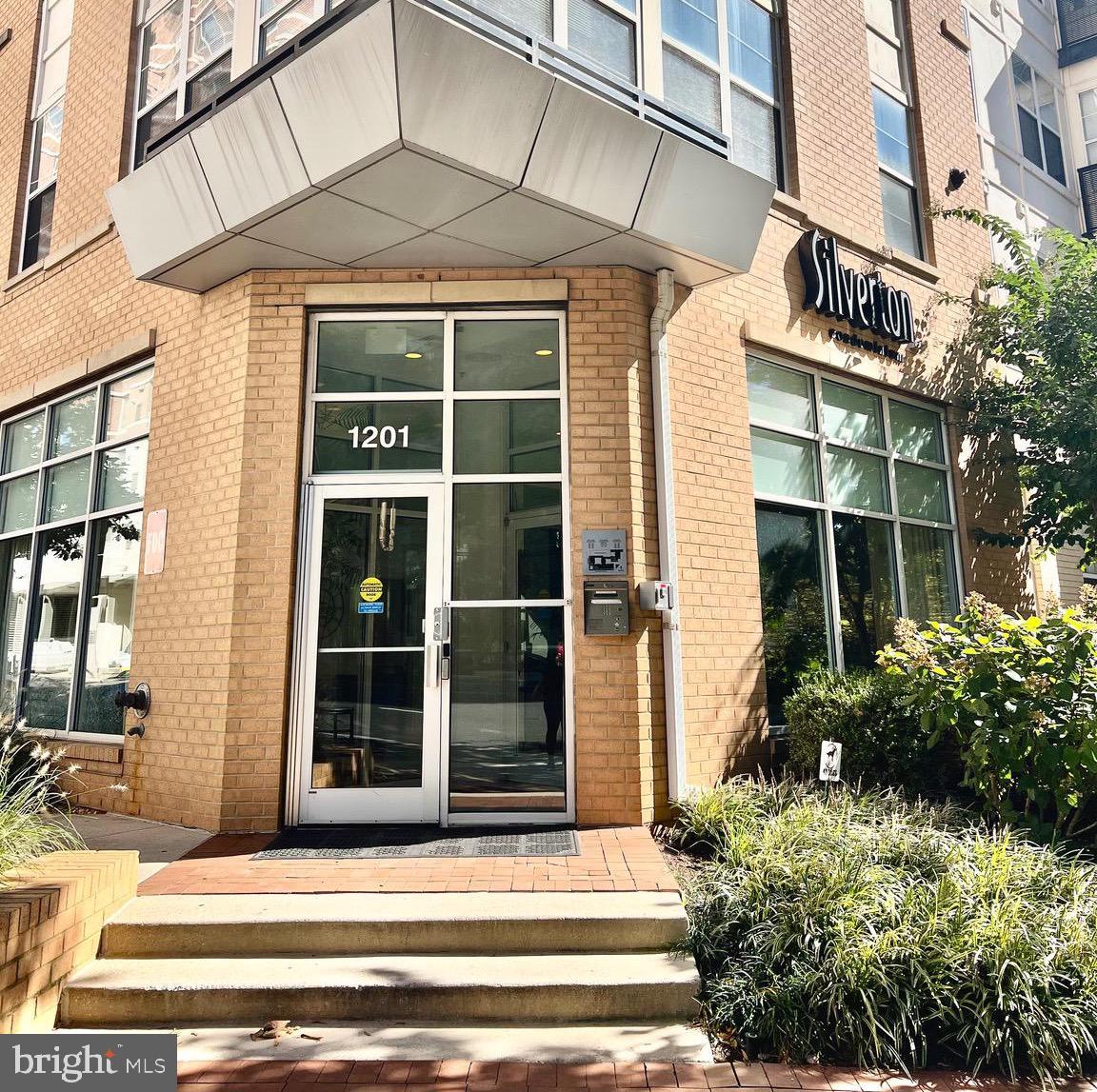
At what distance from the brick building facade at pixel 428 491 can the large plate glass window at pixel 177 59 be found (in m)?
0.09

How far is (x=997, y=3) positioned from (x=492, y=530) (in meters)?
12.9

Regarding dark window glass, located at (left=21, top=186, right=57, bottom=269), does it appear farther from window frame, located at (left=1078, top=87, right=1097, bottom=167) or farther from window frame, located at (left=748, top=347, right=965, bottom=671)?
window frame, located at (left=1078, top=87, right=1097, bottom=167)

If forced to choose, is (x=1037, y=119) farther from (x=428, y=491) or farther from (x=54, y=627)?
(x=54, y=627)

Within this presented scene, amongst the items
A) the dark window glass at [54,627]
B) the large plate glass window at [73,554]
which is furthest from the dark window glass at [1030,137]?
the dark window glass at [54,627]

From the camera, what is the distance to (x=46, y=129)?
1020 cm

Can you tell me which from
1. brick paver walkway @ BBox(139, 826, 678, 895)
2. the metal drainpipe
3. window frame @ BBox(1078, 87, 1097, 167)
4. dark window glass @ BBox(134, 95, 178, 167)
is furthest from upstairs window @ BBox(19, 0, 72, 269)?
window frame @ BBox(1078, 87, 1097, 167)

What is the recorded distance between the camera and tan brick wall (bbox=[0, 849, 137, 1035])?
3576 mm

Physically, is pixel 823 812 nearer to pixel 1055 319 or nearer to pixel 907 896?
pixel 907 896

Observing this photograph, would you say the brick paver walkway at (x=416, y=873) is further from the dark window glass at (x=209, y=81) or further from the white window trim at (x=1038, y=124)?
the white window trim at (x=1038, y=124)

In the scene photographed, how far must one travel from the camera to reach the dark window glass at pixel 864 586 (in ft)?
27.3

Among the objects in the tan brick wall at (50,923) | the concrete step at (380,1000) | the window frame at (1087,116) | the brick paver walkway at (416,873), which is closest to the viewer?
the tan brick wall at (50,923)

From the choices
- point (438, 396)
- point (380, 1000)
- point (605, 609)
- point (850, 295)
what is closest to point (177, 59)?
point (438, 396)

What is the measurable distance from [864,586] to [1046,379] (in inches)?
132

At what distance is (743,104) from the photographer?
8562 mm
